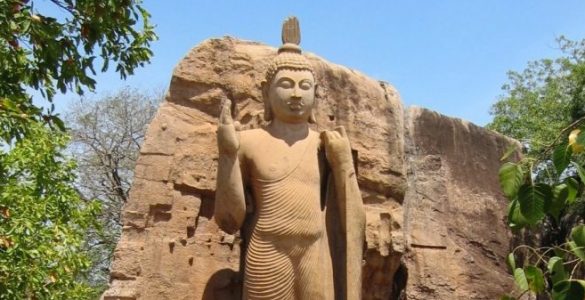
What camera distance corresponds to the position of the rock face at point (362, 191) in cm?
595

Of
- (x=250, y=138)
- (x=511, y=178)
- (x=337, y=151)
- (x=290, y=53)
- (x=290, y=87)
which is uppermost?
(x=290, y=53)

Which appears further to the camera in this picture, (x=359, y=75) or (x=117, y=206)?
(x=117, y=206)

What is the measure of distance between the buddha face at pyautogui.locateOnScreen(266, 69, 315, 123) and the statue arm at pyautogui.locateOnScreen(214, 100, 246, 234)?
16.0 inches

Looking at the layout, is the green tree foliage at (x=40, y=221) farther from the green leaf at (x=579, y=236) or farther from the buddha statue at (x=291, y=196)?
the green leaf at (x=579, y=236)

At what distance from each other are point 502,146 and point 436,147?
2.75 feet

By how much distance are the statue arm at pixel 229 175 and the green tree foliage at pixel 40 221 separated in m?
3.85

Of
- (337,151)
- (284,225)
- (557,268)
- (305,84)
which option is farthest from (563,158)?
(305,84)

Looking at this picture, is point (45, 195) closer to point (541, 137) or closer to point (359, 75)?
point (359, 75)

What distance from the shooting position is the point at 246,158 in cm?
560

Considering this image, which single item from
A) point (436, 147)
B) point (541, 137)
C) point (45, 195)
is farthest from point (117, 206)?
point (436, 147)

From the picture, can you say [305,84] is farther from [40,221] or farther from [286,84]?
[40,221]

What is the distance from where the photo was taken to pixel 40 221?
35.7 feet

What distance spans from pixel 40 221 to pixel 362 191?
600cm

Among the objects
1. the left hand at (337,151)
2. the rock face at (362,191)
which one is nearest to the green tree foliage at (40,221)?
the rock face at (362,191)
